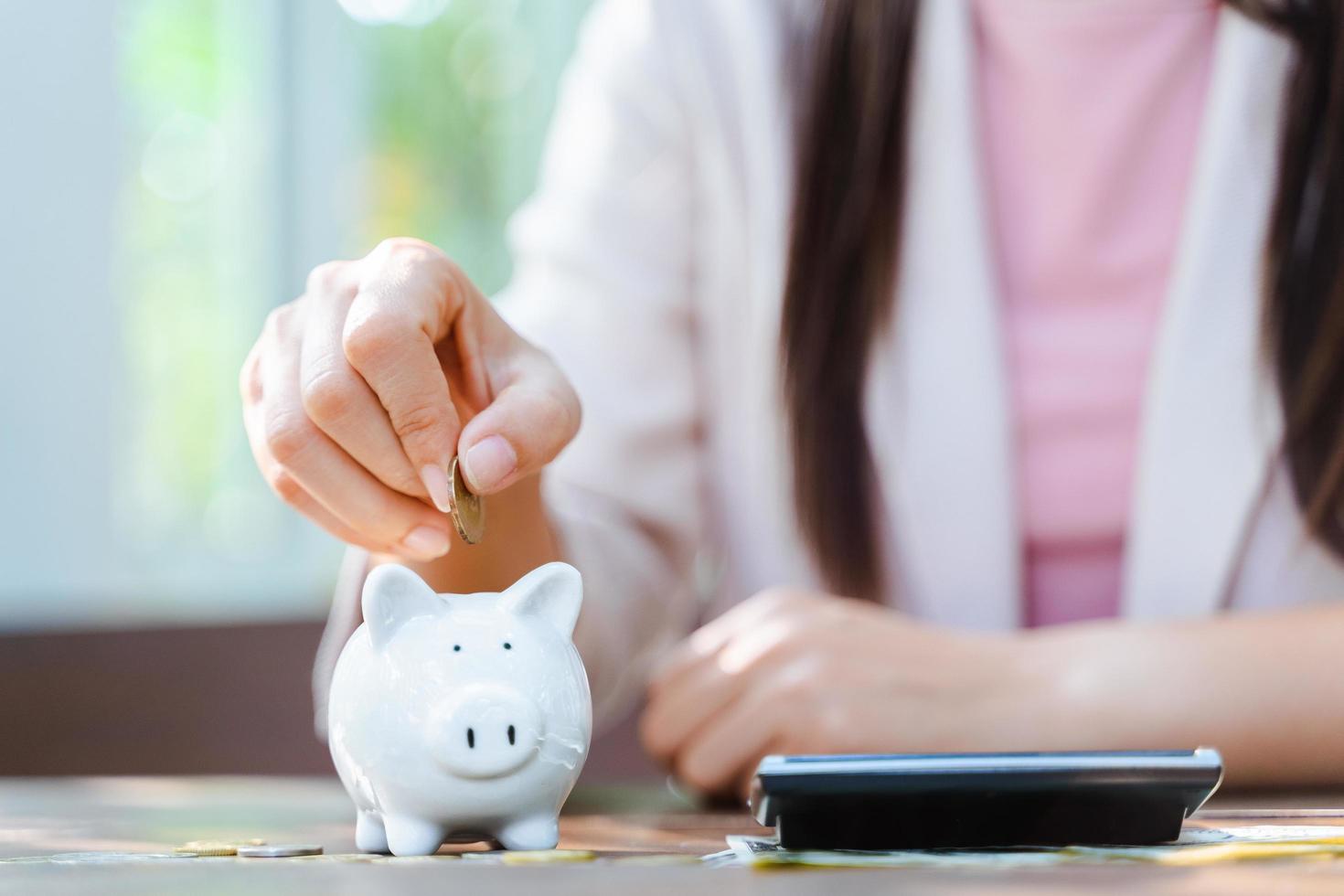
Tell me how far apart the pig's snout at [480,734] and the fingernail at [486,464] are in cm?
8

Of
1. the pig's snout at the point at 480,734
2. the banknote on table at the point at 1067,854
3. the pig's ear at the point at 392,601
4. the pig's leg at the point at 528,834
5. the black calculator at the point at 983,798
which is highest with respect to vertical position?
the pig's ear at the point at 392,601

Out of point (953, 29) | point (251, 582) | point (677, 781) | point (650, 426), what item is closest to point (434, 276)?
point (677, 781)

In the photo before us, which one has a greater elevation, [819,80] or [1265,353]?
[819,80]

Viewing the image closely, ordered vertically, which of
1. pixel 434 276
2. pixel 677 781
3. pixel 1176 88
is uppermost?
pixel 1176 88

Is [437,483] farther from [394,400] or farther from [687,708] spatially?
[687,708]

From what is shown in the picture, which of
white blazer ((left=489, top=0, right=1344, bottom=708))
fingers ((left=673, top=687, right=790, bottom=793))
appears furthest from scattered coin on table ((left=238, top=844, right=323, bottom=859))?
white blazer ((left=489, top=0, right=1344, bottom=708))

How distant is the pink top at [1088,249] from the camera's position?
0.95 m

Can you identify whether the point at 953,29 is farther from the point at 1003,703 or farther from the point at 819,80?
the point at 1003,703

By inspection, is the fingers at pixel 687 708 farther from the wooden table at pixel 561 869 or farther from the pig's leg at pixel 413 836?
the pig's leg at pixel 413 836

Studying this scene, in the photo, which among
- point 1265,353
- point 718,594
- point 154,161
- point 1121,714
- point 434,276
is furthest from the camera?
point 154,161

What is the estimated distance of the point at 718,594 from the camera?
3.61 feet

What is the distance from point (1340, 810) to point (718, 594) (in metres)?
0.64

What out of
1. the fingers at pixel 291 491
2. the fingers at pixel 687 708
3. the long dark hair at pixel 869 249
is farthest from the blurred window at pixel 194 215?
the fingers at pixel 291 491

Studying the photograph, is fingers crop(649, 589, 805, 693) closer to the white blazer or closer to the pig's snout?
the white blazer
